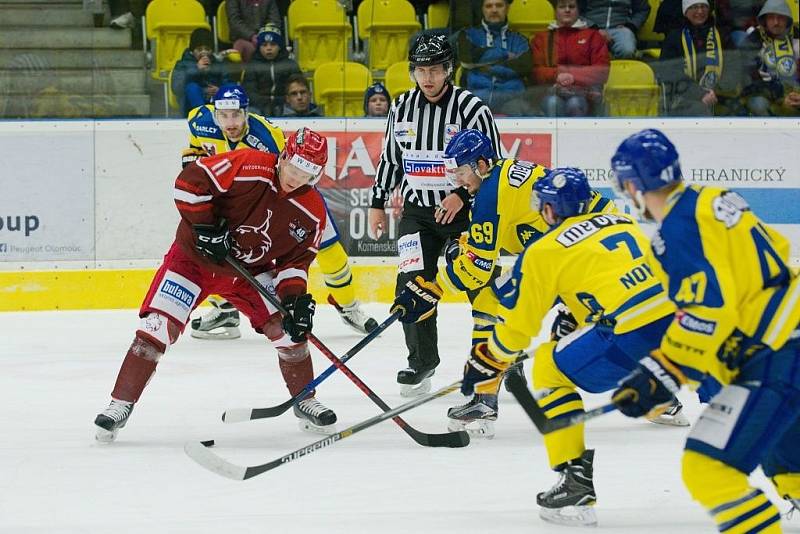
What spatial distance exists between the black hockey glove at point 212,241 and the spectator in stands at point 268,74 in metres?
2.90

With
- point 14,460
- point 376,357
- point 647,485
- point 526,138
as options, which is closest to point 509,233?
point 647,485

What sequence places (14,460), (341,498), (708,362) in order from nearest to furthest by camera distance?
(708,362) → (341,498) → (14,460)

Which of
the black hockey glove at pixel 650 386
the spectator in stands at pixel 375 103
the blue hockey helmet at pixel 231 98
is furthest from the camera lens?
the spectator in stands at pixel 375 103

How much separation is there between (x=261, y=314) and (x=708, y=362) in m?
1.91

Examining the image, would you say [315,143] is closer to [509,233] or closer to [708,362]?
[509,233]

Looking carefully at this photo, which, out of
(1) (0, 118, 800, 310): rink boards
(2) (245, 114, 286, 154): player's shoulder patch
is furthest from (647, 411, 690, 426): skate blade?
(1) (0, 118, 800, 310): rink boards

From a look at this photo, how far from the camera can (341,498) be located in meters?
3.23

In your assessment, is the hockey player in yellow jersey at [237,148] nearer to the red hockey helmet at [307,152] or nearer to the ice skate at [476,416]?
the ice skate at [476,416]

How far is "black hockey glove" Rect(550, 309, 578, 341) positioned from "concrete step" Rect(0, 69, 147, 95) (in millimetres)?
3462

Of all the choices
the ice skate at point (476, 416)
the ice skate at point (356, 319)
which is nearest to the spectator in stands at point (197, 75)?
the ice skate at point (356, 319)

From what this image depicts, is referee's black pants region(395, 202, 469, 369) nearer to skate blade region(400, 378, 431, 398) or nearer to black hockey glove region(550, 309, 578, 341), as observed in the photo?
skate blade region(400, 378, 431, 398)

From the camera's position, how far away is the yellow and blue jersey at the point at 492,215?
12.7 feet

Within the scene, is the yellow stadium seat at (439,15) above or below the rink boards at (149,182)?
above

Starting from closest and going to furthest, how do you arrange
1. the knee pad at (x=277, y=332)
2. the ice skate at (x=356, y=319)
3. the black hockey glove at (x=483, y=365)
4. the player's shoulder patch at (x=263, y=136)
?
the black hockey glove at (x=483, y=365), the knee pad at (x=277, y=332), the player's shoulder patch at (x=263, y=136), the ice skate at (x=356, y=319)
